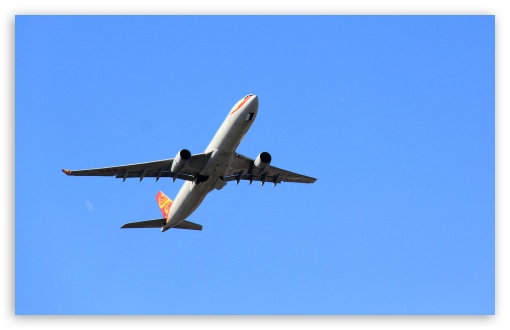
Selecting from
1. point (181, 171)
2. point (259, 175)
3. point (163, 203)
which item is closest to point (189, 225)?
point (163, 203)

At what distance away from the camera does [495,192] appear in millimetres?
24969

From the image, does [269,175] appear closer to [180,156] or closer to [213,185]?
[213,185]

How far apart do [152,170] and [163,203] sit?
6.55 m

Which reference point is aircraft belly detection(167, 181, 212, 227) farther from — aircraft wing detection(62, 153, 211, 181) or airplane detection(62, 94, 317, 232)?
aircraft wing detection(62, 153, 211, 181)

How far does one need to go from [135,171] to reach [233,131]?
5260 mm

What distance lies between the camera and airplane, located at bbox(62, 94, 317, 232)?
109 feet

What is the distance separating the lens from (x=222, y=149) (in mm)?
33656

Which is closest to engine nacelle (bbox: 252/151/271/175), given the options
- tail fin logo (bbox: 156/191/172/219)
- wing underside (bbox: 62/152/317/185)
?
wing underside (bbox: 62/152/317/185)

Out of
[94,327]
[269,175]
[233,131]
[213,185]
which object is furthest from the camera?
[269,175]

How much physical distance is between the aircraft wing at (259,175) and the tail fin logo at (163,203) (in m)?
5.16

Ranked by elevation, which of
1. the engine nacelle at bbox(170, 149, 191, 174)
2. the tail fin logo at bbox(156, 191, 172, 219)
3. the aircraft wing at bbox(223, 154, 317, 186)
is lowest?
the tail fin logo at bbox(156, 191, 172, 219)

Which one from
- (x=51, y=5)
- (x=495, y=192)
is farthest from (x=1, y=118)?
(x=495, y=192)

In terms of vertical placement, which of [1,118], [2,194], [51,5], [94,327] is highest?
[51,5]

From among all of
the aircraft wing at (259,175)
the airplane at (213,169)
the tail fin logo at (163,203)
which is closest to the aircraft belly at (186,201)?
the airplane at (213,169)
